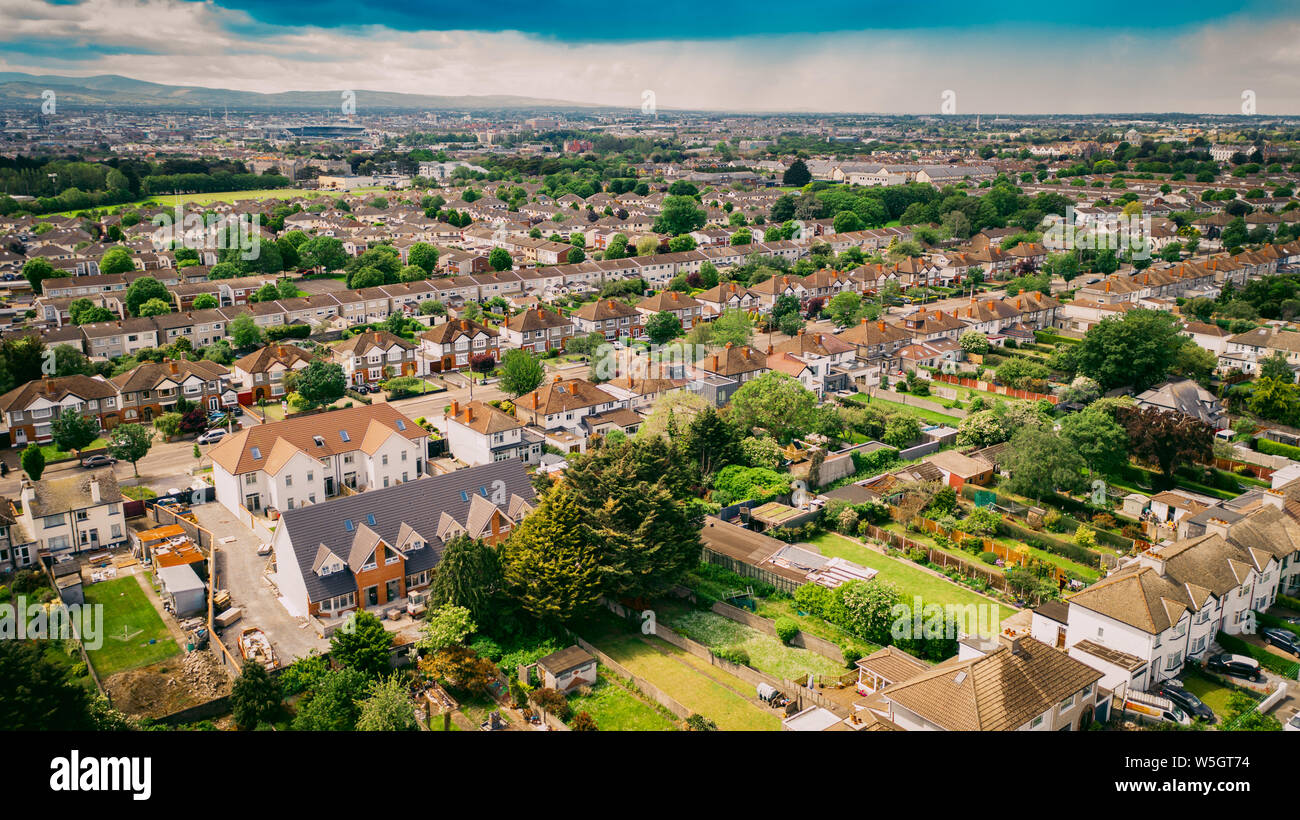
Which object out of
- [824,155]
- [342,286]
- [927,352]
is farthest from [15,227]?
[824,155]

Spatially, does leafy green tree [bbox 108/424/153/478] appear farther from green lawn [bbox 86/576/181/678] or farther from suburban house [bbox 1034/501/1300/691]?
suburban house [bbox 1034/501/1300/691]

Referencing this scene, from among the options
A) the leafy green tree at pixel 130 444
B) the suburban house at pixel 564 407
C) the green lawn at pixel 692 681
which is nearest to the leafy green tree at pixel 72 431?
the leafy green tree at pixel 130 444

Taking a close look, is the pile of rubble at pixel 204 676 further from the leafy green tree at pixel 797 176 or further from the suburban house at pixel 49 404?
the leafy green tree at pixel 797 176

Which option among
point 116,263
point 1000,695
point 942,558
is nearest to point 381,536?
point 1000,695

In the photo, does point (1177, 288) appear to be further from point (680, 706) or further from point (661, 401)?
point (680, 706)

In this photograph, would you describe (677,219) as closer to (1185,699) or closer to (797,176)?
(797,176)
